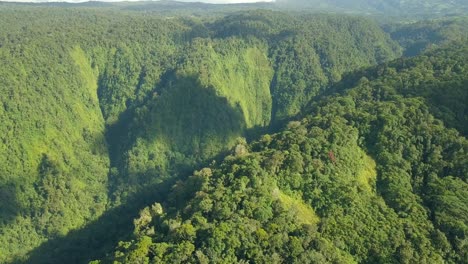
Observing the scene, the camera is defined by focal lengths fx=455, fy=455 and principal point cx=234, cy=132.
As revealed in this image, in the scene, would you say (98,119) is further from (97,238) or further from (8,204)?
(97,238)

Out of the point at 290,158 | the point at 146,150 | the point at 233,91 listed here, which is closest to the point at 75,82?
→ the point at 146,150

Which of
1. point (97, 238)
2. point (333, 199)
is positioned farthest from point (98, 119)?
point (333, 199)

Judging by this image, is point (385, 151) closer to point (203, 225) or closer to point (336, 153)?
point (336, 153)

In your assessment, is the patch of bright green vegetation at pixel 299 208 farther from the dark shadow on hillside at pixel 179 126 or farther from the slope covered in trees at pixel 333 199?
the dark shadow on hillside at pixel 179 126

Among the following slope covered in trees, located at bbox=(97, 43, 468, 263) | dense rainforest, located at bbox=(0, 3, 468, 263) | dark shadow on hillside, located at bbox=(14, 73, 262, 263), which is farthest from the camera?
dark shadow on hillside, located at bbox=(14, 73, 262, 263)

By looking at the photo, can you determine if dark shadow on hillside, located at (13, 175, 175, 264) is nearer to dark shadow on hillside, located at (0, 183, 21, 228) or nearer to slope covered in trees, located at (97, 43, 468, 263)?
slope covered in trees, located at (97, 43, 468, 263)

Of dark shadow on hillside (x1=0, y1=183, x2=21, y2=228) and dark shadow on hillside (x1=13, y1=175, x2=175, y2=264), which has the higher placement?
dark shadow on hillside (x1=13, y1=175, x2=175, y2=264)

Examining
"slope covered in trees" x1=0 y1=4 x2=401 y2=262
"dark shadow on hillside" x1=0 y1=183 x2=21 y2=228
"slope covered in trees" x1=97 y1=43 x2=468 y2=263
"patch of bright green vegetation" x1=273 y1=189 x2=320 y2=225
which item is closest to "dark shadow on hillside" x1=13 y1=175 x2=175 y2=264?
"slope covered in trees" x1=0 y1=4 x2=401 y2=262
